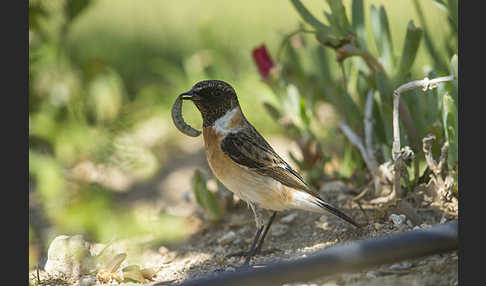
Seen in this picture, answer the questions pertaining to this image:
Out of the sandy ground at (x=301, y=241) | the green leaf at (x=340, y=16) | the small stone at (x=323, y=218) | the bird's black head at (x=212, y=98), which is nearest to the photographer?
the sandy ground at (x=301, y=241)

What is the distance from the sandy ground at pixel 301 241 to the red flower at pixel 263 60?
1011 millimetres

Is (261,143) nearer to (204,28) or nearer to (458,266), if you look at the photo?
(458,266)

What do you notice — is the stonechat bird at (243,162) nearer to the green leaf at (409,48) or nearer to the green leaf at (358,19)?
the green leaf at (409,48)

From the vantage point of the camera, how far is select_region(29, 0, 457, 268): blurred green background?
187 inches

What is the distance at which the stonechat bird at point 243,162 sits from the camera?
3732 millimetres

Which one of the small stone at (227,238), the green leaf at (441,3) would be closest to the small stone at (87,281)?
the small stone at (227,238)

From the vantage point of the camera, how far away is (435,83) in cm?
347

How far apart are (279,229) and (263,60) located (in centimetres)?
135

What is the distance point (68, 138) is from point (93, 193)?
978mm

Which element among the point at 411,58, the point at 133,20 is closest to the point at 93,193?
the point at 411,58

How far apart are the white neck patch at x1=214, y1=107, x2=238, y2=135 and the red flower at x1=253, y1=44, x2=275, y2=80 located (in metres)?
1.05

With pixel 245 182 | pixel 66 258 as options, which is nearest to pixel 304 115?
pixel 245 182

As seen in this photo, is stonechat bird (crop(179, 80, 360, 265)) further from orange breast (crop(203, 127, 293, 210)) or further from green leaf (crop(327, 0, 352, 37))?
green leaf (crop(327, 0, 352, 37))

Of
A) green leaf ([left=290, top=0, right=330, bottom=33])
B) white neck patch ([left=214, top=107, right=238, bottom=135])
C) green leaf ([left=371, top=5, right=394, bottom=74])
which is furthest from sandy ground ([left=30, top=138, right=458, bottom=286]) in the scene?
green leaf ([left=290, top=0, right=330, bottom=33])
